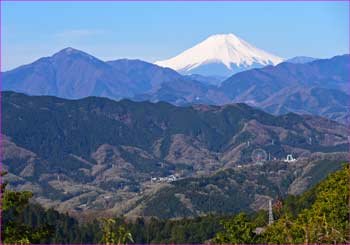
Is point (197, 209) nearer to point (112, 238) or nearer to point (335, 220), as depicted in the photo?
point (335, 220)

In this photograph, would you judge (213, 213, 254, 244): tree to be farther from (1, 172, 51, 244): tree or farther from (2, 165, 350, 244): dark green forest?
(1, 172, 51, 244): tree

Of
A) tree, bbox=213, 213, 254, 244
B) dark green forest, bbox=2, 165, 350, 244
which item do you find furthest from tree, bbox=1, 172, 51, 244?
tree, bbox=213, 213, 254, 244

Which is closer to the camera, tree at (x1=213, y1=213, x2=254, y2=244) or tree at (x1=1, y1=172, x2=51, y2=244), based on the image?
tree at (x1=1, y1=172, x2=51, y2=244)

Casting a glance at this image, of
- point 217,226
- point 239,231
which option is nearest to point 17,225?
point 239,231

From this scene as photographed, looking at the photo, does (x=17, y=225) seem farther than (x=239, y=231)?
No

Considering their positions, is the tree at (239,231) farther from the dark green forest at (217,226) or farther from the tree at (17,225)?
the tree at (17,225)

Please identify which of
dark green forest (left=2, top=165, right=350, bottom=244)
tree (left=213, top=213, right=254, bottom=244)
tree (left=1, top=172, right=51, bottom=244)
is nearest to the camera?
dark green forest (left=2, top=165, right=350, bottom=244)

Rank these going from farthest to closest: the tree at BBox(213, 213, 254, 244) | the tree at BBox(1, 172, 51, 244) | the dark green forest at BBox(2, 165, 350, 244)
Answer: the tree at BBox(213, 213, 254, 244) < the tree at BBox(1, 172, 51, 244) < the dark green forest at BBox(2, 165, 350, 244)

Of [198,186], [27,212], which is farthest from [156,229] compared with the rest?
[198,186]

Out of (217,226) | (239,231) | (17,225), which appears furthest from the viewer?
(217,226)

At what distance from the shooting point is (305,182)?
185875 mm

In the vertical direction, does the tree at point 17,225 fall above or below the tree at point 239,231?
above

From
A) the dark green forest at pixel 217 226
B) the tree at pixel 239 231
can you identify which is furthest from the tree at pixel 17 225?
the tree at pixel 239 231

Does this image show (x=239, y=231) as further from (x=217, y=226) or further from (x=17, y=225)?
(x=217, y=226)
